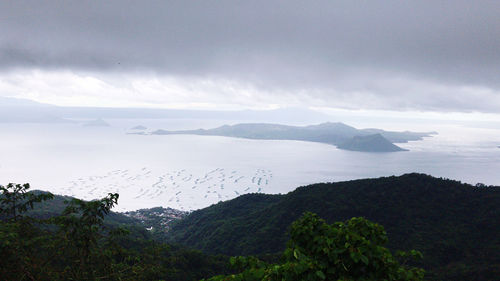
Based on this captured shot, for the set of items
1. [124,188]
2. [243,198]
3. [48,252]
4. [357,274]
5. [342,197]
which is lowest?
[124,188]

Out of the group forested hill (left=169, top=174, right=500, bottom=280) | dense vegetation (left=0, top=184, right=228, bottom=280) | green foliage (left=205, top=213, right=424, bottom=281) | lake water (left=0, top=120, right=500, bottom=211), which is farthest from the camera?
lake water (left=0, top=120, right=500, bottom=211)

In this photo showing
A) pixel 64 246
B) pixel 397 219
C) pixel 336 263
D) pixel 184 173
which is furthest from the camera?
pixel 184 173

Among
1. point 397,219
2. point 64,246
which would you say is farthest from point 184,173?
point 64,246

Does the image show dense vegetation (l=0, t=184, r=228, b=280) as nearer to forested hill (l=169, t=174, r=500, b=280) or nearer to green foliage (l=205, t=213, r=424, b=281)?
green foliage (l=205, t=213, r=424, b=281)

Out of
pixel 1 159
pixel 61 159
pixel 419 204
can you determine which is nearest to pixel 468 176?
pixel 419 204

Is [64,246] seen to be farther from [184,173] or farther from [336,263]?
[184,173]

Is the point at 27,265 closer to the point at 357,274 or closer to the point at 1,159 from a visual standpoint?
the point at 357,274

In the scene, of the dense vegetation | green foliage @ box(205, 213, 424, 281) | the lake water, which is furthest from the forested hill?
the lake water

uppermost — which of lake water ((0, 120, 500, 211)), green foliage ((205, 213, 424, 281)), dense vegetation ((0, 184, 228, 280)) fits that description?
green foliage ((205, 213, 424, 281))
